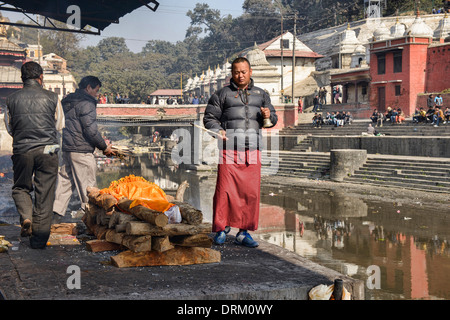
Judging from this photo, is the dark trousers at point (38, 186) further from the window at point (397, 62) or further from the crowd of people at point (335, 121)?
the window at point (397, 62)

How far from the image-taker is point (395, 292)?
6914 mm

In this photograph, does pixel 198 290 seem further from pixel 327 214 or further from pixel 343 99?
pixel 343 99

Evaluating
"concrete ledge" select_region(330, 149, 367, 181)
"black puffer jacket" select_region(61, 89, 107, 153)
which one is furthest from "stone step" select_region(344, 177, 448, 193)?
"black puffer jacket" select_region(61, 89, 107, 153)

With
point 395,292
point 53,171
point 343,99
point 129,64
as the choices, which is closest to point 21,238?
point 53,171

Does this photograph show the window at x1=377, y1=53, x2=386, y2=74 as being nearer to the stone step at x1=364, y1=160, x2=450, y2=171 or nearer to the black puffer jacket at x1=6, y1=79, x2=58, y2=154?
the stone step at x1=364, y1=160, x2=450, y2=171

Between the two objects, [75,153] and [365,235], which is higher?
[75,153]

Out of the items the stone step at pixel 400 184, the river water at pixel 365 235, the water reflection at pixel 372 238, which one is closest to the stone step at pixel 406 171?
the stone step at pixel 400 184

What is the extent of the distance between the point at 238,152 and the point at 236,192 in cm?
43

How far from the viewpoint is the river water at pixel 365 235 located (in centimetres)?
763

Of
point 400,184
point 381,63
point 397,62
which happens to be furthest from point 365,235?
point 381,63

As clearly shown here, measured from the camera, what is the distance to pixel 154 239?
4836 millimetres

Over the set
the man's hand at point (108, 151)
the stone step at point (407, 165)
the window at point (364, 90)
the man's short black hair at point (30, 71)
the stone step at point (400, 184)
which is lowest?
the stone step at point (400, 184)

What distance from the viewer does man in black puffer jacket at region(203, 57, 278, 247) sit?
19.0 ft

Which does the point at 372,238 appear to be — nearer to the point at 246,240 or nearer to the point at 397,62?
the point at 246,240
